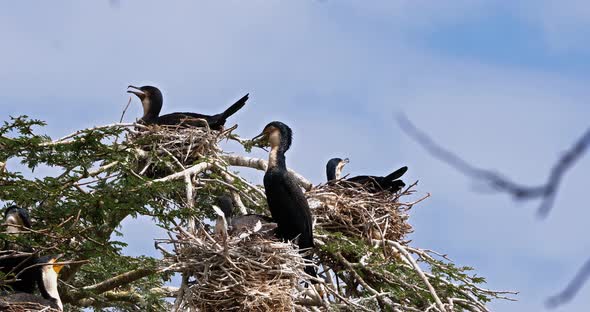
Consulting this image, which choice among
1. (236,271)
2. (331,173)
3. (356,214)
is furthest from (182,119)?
(236,271)

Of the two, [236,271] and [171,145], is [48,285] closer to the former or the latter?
[236,271]

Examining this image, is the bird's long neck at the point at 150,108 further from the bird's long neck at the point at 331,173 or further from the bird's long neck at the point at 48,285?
the bird's long neck at the point at 48,285

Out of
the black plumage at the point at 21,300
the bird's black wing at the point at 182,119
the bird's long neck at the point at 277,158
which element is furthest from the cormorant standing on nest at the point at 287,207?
the bird's black wing at the point at 182,119

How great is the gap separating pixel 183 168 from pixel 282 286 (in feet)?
6.05

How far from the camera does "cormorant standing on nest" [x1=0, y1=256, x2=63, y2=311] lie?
6027 mm

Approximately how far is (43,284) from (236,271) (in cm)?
147

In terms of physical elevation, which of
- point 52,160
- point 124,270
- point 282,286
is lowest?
point 282,286

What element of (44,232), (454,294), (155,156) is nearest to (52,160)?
(155,156)

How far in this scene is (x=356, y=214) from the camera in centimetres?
754

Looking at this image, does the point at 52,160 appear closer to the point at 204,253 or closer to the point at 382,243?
the point at 204,253

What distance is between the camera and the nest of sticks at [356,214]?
7.45 m

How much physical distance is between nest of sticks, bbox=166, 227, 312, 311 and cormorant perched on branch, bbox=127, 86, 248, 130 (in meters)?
2.42

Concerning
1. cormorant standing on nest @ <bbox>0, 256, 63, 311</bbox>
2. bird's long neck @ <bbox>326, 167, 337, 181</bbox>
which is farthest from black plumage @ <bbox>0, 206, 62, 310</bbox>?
bird's long neck @ <bbox>326, 167, 337, 181</bbox>

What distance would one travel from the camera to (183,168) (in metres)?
7.44
